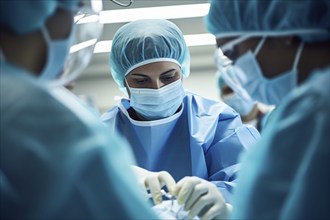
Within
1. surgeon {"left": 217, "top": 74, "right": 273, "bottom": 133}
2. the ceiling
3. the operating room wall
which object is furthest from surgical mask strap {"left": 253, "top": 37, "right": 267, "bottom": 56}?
the operating room wall

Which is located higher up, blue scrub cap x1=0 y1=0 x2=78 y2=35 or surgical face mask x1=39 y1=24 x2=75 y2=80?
blue scrub cap x1=0 y1=0 x2=78 y2=35

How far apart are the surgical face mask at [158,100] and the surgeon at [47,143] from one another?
43.6 inches

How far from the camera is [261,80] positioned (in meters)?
1.42

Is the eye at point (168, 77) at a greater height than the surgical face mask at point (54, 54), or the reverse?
the surgical face mask at point (54, 54)

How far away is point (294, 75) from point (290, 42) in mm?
84

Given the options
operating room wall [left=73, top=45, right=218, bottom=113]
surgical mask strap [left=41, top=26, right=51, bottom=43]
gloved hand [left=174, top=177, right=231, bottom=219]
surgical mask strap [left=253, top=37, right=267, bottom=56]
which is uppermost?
surgical mask strap [left=41, top=26, right=51, bottom=43]

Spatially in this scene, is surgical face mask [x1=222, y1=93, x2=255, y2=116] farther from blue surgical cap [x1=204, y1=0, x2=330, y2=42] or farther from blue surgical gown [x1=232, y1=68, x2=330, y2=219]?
blue surgical gown [x1=232, y1=68, x2=330, y2=219]

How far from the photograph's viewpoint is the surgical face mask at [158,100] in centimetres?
231

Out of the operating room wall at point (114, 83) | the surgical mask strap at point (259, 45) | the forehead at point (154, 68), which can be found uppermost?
the surgical mask strap at point (259, 45)

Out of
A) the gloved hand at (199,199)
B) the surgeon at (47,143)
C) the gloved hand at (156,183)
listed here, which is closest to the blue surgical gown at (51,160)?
the surgeon at (47,143)

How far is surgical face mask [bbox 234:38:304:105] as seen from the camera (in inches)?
53.4

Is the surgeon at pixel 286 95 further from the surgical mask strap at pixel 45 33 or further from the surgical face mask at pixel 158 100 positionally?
the surgical face mask at pixel 158 100

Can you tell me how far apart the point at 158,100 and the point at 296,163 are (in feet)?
3.77

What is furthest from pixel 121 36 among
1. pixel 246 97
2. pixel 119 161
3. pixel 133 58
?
pixel 119 161
